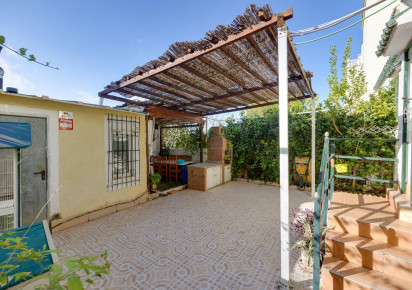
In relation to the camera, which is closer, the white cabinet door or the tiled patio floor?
the tiled patio floor

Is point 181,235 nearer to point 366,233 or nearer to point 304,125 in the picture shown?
point 366,233

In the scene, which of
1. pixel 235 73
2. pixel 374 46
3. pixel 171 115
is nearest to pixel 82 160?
pixel 171 115

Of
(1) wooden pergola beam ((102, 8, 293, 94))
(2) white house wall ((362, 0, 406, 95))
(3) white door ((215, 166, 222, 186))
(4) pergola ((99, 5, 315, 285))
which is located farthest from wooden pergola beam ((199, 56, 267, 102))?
(2) white house wall ((362, 0, 406, 95))

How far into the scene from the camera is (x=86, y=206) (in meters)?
4.10

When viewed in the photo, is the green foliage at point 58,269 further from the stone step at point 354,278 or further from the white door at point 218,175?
the white door at point 218,175

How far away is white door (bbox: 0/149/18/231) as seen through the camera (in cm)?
304

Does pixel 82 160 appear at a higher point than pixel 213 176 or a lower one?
higher

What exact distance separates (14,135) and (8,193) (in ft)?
3.44

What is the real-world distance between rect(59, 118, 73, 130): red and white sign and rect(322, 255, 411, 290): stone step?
16.5 feet

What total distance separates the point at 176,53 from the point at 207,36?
0.75 meters

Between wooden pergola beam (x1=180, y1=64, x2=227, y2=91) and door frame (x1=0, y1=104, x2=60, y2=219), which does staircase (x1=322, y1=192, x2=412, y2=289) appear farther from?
door frame (x1=0, y1=104, x2=60, y2=219)

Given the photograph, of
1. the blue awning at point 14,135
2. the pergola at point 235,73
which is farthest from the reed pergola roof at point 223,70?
the blue awning at point 14,135

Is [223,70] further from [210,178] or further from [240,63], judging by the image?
[210,178]

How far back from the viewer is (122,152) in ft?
16.1
